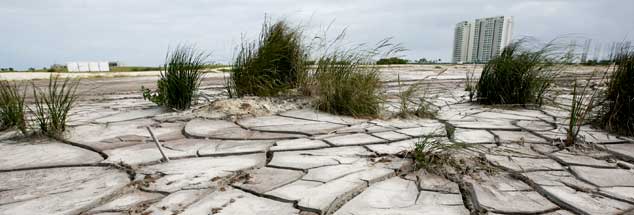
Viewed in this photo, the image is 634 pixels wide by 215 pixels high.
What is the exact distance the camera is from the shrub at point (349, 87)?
325cm

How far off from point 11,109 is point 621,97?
4.19 metres

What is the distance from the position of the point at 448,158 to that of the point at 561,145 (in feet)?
3.04

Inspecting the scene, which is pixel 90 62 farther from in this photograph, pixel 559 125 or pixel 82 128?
pixel 559 125

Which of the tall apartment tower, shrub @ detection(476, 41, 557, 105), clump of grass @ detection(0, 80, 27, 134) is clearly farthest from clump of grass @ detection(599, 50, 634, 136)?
the tall apartment tower

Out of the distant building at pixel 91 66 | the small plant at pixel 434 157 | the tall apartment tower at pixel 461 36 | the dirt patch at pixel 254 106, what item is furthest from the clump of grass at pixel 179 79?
the distant building at pixel 91 66

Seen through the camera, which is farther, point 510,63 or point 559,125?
point 510,63

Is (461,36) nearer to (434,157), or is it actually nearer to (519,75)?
(519,75)

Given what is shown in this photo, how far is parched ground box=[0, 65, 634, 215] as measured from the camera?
54.2 inches

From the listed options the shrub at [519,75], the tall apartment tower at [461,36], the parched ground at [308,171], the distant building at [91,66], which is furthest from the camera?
the distant building at [91,66]

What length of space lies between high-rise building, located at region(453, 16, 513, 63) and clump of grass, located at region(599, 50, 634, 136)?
1.36 meters

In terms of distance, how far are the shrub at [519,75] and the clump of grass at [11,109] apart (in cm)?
406

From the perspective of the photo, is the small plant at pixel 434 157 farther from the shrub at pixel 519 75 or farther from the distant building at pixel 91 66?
the distant building at pixel 91 66

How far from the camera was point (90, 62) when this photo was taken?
27109 millimetres

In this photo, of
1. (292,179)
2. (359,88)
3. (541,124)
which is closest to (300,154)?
(292,179)
